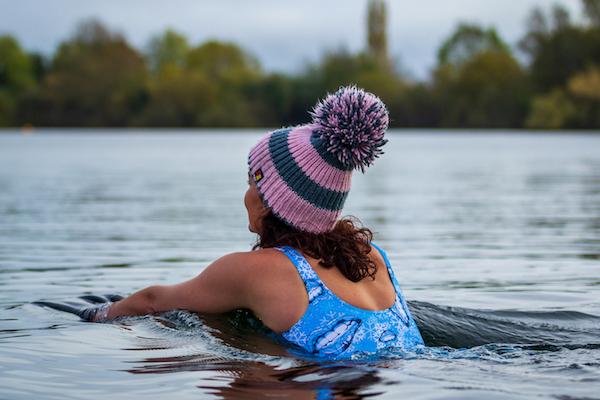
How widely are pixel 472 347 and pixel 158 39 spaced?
13144 cm

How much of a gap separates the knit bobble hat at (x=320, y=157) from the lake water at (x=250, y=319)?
2.48 feet

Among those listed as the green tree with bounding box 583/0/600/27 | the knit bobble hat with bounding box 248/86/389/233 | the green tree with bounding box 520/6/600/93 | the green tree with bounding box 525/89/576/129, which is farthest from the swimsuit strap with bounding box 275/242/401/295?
the green tree with bounding box 583/0/600/27

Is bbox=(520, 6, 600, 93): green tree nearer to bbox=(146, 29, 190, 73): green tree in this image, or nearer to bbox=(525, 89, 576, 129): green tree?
bbox=(525, 89, 576, 129): green tree

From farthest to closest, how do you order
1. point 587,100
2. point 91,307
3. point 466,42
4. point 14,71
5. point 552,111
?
point 466,42, point 14,71, point 552,111, point 587,100, point 91,307

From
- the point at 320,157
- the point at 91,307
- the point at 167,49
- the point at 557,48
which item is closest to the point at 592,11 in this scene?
the point at 557,48

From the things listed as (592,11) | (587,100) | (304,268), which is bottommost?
A: (304,268)

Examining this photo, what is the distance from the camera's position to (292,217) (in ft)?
15.8

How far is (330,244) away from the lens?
4.91 meters

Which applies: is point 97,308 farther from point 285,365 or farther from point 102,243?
point 102,243

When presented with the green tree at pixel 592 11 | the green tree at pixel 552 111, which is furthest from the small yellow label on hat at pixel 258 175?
the green tree at pixel 592 11

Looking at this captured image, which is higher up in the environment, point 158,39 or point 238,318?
point 158,39

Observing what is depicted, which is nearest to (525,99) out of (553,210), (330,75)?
(330,75)

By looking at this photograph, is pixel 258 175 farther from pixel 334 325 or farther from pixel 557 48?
pixel 557 48

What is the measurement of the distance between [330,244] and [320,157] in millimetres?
446
